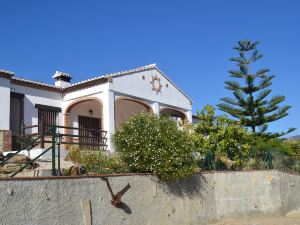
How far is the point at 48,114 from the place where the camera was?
63.9ft

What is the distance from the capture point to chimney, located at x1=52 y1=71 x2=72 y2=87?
20.9m

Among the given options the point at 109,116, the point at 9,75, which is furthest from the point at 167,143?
the point at 9,75

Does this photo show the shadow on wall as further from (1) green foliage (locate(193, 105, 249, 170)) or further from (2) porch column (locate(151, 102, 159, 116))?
(2) porch column (locate(151, 102, 159, 116))

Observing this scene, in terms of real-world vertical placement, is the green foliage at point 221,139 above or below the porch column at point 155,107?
below

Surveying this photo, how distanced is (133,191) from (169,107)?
39.9 feet

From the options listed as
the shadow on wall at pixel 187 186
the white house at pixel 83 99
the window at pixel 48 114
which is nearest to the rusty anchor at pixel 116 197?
the shadow on wall at pixel 187 186

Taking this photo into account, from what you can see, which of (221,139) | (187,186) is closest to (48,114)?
(221,139)

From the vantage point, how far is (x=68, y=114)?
2011cm

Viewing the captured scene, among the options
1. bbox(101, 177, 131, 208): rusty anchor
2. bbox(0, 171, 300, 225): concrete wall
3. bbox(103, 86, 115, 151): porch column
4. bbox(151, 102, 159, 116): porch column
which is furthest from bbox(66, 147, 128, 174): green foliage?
bbox(151, 102, 159, 116): porch column

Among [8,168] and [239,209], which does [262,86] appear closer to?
[239,209]

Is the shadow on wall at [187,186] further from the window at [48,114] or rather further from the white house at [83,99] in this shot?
the window at [48,114]

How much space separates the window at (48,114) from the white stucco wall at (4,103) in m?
2.16

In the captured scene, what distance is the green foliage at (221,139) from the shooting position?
1592cm

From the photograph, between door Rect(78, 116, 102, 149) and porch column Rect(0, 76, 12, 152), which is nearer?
porch column Rect(0, 76, 12, 152)
